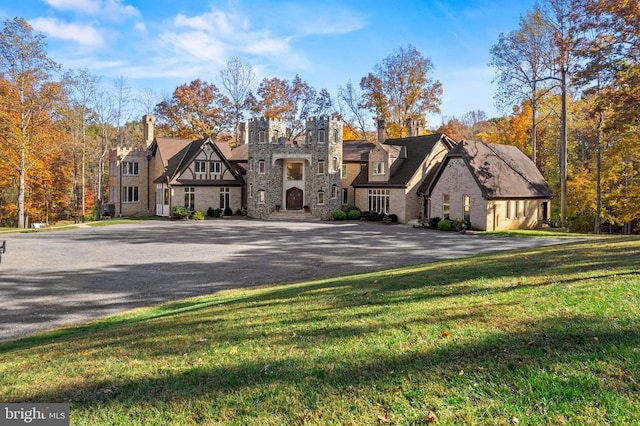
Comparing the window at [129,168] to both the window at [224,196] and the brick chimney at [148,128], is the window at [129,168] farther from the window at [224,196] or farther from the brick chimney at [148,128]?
the window at [224,196]

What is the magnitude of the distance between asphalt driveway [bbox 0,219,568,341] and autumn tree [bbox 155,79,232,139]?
2971cm

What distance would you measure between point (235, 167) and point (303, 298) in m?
38.0

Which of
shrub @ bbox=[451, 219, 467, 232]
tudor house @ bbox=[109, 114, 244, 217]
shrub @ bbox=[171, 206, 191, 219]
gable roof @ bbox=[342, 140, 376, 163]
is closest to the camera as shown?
shrub @ bbox=[451, 219, 467, 232]

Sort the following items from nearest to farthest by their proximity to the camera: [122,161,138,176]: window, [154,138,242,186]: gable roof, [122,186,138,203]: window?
[154,138,242,186]: gable roof → [122,161,138,176]: window → [122,186,138,203]: window

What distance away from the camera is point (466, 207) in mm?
30375

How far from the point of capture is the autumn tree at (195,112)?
5422 cm

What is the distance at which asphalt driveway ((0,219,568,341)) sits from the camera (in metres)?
11.2

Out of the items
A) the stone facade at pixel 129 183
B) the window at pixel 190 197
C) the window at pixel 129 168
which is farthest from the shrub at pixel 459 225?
the window at pixel 129 168

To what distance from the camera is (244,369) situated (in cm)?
526

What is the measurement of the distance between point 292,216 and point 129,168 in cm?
1820

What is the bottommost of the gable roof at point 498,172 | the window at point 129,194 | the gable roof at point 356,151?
the window at point 129,194

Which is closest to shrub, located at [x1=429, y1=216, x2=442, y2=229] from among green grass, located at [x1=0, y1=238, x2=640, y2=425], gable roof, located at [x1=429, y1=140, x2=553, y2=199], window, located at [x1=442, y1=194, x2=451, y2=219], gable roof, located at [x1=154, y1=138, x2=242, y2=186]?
window, located at [x1=442, y1=194, x2=451, y2=219]

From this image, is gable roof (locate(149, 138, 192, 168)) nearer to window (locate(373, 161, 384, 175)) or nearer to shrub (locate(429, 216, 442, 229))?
window (locate(373, 161, 384, 175))

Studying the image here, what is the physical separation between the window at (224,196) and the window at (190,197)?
2668mm
